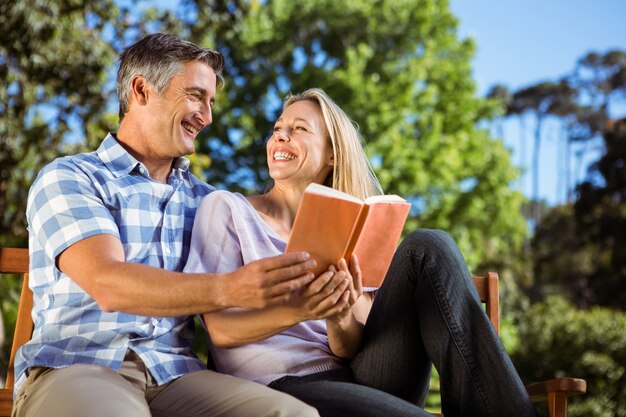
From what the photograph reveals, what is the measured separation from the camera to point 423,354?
86.2 inches

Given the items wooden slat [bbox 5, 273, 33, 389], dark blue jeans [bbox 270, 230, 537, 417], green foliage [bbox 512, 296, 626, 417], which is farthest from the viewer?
green foliage [bbox 512, 296, 626, 417]

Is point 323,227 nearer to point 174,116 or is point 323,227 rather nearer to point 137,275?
point 137,275

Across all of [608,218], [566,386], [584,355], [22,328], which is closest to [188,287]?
[22,328]

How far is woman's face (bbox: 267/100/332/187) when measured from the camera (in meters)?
2.41

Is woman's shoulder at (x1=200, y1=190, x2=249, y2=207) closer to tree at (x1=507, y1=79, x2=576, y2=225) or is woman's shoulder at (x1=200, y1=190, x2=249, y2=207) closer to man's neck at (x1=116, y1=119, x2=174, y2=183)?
man's neck at (x1=116, y1=119, x2=174, y2=183)

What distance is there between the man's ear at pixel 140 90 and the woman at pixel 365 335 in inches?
14.3

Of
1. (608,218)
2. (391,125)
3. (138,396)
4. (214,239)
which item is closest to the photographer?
(138,396)

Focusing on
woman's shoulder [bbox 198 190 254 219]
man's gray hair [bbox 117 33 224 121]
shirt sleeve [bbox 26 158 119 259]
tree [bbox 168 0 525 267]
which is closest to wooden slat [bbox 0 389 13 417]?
shirt sleeve [bbox 26 158 119 259]

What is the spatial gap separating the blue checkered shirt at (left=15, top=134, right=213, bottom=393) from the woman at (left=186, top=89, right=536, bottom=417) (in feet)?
0.31

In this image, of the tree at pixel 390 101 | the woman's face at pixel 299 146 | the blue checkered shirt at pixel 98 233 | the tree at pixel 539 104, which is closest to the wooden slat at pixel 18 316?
the blue checkered shirt at pixel 98 233

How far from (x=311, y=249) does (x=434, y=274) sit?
0.51 m

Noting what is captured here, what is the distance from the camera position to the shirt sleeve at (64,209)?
1822mm

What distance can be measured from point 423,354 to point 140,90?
44.1 inches

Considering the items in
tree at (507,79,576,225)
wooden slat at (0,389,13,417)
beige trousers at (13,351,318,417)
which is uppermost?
tree at (507,79,576,225)
